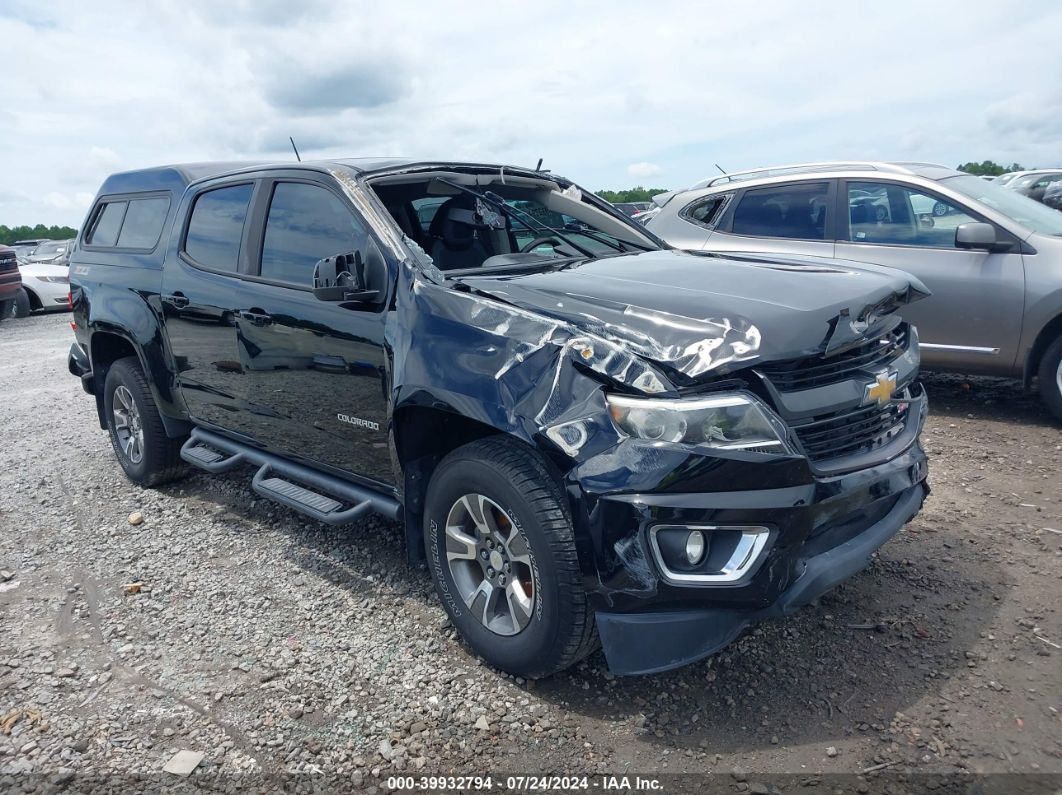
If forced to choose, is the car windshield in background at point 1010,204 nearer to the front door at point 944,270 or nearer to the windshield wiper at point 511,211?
the front door at point 944,270

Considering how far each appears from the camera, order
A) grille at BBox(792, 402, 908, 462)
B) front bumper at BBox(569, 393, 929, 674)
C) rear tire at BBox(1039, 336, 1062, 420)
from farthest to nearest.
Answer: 1. rear tire at BBox(1039, 336, 1062, 420)
2. grille at BBox(792, 402, 908, 462)
3. front bumper at BBox(569, 393, 929, 674)

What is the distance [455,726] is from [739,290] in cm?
179

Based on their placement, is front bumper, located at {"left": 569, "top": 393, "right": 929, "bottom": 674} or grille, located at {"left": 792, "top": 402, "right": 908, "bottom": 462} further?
grille, located at {"left": 792, "top": 402, "right": 908, "bottom": 462}

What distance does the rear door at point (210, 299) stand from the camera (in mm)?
4199

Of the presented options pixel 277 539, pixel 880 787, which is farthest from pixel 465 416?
pixel 277 539

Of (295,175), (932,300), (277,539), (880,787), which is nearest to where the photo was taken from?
(880,787)

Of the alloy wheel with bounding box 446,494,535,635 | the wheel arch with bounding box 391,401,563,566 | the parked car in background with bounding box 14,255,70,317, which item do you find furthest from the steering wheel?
the parked car in background with bounding box 14,255,70,317

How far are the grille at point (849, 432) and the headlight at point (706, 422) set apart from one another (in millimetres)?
155

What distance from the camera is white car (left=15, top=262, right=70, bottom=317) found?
15914 millimetres

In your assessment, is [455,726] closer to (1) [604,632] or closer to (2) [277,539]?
(1) [604,632]

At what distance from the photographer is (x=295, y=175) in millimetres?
3908

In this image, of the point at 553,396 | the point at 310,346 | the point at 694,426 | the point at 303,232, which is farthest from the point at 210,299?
the point at 694,426

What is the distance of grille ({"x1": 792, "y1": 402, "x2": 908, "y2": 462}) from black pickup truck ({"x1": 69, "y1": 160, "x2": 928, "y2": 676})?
1 cm

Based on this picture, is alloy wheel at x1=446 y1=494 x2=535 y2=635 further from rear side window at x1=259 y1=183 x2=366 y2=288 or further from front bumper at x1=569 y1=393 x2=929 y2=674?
rear side window at x1=259 y1=183 x2=366 y2=288
